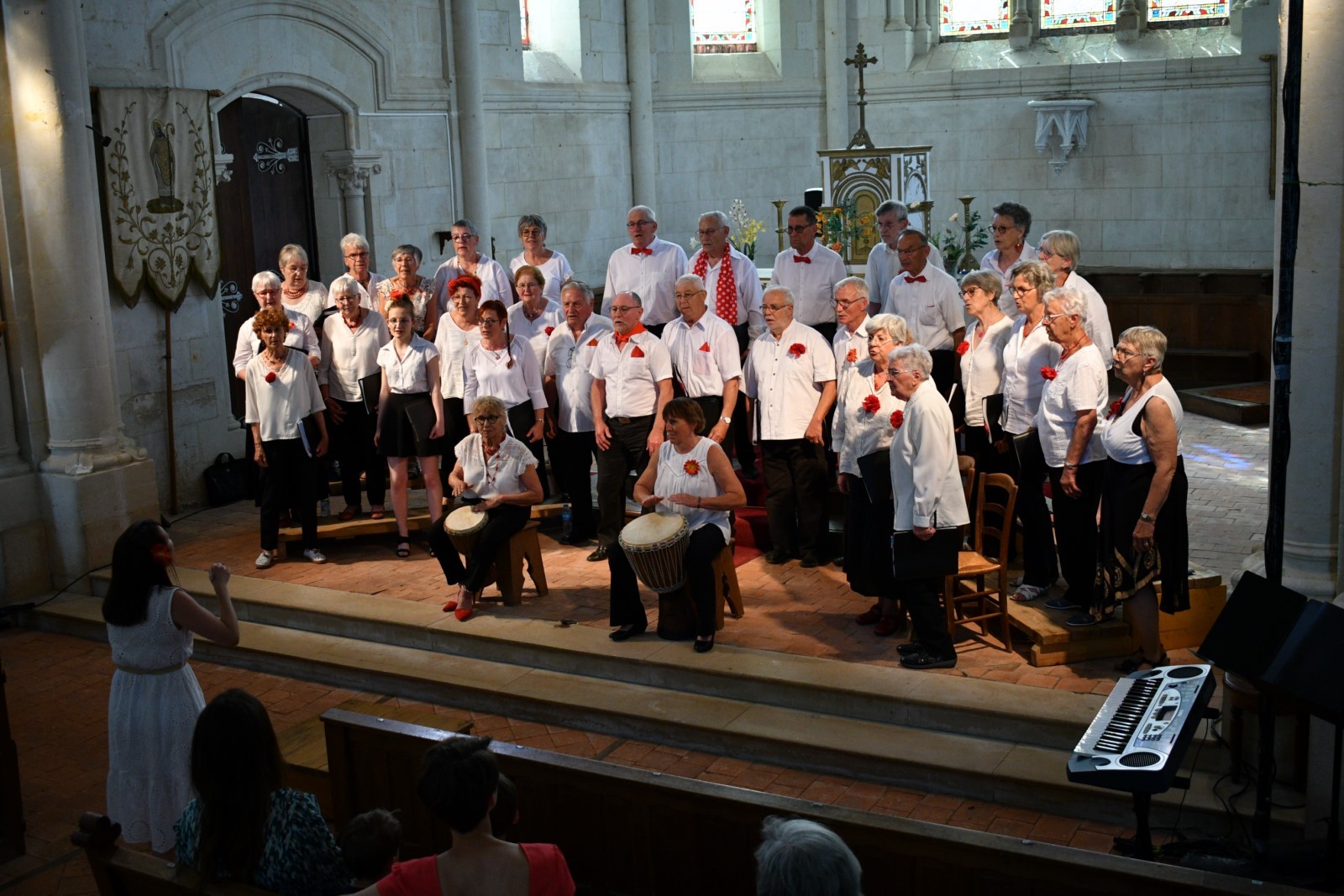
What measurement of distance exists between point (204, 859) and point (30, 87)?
6.19 m

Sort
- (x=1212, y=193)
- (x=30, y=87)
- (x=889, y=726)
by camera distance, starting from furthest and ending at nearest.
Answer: (x=1212, y=193)
(x=30, y=87)
(x=889, y=726)

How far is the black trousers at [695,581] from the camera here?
6.75 metres

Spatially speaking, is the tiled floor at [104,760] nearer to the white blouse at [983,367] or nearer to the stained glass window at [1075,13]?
the white blouse at [983,367]

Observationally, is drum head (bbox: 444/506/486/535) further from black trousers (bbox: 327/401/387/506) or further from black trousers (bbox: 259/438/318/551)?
black trousers (bbox: 327/401/387/506)

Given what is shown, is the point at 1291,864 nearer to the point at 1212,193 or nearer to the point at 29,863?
the point at 29,863

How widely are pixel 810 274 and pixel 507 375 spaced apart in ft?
7.30

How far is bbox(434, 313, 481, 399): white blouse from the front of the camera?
8383 mm

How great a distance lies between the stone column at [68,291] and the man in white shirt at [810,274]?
4.39 meters

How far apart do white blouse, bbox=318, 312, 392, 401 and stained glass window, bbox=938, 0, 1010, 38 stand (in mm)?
9441

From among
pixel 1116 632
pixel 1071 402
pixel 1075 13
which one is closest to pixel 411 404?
pixel 1071 402

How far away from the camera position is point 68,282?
849 cm

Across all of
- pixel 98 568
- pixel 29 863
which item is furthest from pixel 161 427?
pixel 29 863

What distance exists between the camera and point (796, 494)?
26.1ft

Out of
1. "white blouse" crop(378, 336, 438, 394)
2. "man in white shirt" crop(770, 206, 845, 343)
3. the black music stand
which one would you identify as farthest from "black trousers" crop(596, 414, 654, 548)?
the black music stand
